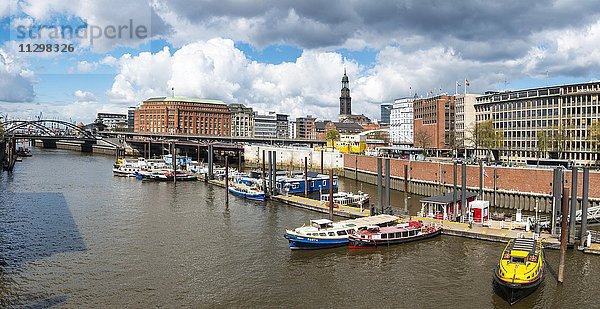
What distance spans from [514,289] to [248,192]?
48727mm

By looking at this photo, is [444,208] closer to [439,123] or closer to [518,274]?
[518,274]

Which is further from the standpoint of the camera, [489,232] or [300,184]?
[300,184]

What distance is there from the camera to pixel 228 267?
40.9m

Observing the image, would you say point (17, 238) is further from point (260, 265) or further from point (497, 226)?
point (497, 226)

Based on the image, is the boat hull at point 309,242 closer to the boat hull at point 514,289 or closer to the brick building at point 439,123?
the boat hull at point 514,289

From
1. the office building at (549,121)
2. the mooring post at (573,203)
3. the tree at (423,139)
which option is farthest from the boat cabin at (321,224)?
the tree at (423,139)

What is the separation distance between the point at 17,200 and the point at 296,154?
77.5 metres

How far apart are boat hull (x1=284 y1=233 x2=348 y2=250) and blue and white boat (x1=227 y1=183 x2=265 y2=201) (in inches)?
1118

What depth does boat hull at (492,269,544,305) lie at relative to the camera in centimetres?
3297

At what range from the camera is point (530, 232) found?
46.3 meters

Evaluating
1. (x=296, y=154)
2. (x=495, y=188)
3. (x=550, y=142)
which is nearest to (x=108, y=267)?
(x=495, y=188)

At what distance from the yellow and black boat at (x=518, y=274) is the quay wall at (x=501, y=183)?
25598mm

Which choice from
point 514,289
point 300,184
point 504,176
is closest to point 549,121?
point 504,176

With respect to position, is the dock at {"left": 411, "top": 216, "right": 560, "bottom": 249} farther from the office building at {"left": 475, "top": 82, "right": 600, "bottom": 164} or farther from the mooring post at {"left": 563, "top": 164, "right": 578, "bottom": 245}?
the office building at {"left": 475, "top": 82, "right": 600, "bottom": 164}
